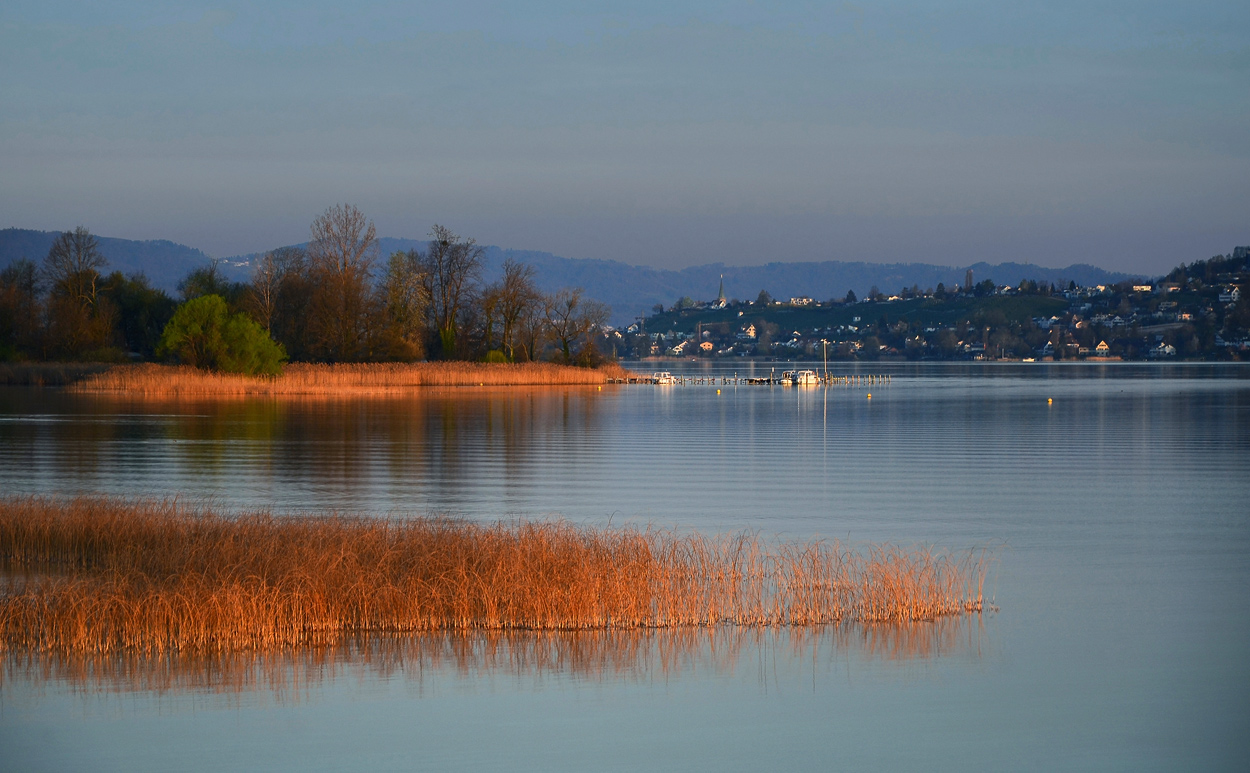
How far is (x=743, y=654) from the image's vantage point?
12.2 meters

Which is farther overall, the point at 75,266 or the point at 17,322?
the point at 75,266

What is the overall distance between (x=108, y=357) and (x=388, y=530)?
217ft

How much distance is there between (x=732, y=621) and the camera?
43.5ft

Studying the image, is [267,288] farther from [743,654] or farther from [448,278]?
[743,654]

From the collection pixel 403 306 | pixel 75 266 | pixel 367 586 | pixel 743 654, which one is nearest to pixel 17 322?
pixel 75 266

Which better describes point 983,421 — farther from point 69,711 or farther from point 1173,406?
point 69,711

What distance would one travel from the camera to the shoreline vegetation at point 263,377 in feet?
218

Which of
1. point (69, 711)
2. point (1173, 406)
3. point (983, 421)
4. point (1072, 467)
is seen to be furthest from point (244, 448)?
point (1173, 406)

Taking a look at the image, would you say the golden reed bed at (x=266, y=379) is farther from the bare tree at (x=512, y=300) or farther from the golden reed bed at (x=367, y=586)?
the golden reed bed at (x=367, y=586)

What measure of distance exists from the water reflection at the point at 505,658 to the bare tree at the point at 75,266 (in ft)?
245

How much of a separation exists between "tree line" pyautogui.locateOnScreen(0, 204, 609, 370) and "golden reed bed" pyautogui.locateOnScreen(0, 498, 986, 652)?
51944mm

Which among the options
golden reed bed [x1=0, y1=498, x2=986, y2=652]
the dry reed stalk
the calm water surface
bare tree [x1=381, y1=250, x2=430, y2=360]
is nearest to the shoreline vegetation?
the dry reed stalk

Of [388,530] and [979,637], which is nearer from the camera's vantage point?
[979,637]

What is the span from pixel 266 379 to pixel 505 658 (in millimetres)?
59445
